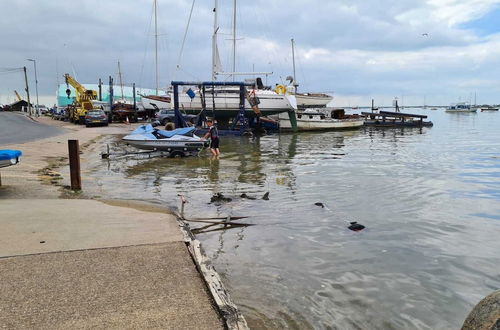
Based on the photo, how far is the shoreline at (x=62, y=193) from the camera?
155 inches

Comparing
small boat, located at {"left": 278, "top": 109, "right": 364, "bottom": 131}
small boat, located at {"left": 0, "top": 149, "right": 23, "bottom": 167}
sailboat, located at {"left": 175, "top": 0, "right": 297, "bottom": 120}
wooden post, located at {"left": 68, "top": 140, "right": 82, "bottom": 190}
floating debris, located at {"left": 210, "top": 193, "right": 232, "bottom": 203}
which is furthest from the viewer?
small boat, located at {"left": 278, "top": 109, "right": 364, "bottom": 131}

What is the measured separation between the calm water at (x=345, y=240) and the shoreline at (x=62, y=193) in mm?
615

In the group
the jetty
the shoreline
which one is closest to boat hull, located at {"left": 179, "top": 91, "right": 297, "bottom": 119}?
the shoreline

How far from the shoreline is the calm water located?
24.2 inches

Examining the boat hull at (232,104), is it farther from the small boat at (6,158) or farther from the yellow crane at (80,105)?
the small boat at (6,158)

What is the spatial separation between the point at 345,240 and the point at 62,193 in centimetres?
733

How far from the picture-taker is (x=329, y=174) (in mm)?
15758

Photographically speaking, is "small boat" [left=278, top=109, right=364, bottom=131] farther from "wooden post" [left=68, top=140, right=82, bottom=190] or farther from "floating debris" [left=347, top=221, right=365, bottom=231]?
"floating debris" [left=347, top=221, right=365, bottom=231]

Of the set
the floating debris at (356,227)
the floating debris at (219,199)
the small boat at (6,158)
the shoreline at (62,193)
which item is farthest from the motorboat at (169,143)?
the floating debris at (356,227)

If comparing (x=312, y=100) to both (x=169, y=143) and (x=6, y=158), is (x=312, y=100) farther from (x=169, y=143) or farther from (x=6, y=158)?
(x=6, y=158)

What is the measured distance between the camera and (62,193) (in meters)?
10.4

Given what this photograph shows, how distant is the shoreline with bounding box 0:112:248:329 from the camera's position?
395cm

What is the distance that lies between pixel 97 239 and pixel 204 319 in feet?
9.71

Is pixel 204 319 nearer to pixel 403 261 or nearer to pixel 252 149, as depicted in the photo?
pixel 403 261
